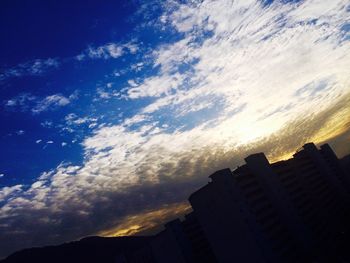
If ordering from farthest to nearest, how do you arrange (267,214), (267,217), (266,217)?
(267,217) → (266,217) → (267,214)

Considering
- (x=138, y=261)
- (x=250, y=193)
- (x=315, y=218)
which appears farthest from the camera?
(x=138, y=261)

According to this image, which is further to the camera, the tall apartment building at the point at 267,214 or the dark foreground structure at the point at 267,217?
the dark foreground structure at the point at 267,217

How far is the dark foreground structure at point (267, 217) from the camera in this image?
64.3 metres

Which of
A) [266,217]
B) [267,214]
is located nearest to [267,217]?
[266,217]

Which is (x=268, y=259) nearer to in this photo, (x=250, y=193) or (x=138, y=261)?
(x=250, y=193)

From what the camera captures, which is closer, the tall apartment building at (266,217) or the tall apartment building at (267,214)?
the tall apartment building at (267,214)

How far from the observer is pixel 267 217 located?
242ft

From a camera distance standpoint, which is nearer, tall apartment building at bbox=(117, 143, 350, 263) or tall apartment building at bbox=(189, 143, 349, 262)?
tall apartment building at bbox=(189, 143, 349, 262)

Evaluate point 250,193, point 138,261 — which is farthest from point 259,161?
point 138,261

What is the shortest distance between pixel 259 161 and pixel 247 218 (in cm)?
2109

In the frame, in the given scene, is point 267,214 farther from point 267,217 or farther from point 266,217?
point 267,217

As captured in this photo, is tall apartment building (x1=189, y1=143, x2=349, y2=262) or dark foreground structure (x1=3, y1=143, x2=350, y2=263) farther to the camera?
dark foreground structure (x1=3, y1=143, x2=350, y2=263)

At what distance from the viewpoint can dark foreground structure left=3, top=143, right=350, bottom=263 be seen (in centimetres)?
6431

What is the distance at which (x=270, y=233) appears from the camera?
70.7 meters
